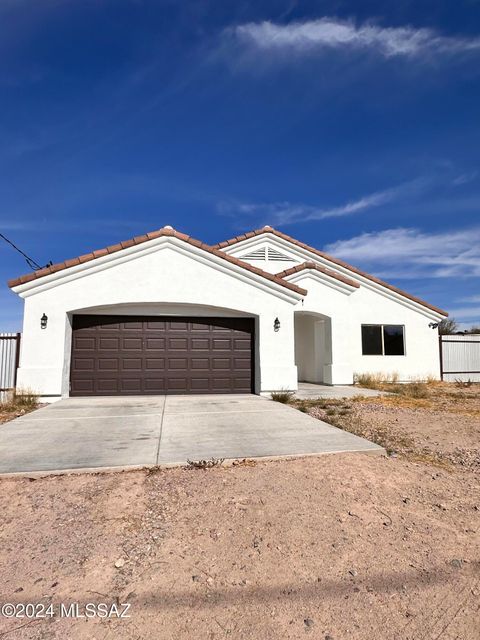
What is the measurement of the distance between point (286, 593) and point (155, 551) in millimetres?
1120

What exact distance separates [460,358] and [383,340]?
176 inches

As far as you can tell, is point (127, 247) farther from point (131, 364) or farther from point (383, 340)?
point (383, 340)

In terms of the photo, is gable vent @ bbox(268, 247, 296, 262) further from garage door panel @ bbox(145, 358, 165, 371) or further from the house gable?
garage door panel @ bbox(145, 358, 165, 371)

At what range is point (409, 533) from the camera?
3.55 meters

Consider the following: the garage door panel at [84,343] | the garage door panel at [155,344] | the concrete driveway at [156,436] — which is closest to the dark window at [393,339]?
the concrete driveway at [156,436]

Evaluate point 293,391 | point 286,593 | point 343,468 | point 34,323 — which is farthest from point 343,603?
point 34,323

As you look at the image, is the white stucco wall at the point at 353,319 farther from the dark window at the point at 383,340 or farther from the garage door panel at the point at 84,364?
the garage door panel at the point at 84,364

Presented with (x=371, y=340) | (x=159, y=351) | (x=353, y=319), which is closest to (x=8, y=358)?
(x=159, y=351)

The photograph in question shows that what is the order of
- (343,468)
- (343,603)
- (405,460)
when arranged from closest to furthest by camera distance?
(343,603)
(343,468)
(405,460)

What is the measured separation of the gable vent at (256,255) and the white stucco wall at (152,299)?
6058 mm

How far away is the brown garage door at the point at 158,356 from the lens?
39.1 ft

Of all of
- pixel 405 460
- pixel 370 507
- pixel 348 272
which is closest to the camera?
pixel 370 507

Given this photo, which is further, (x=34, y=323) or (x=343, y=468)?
(x=34, y=323)

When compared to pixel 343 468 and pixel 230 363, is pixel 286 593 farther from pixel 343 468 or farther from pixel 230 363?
pixel 230 363
